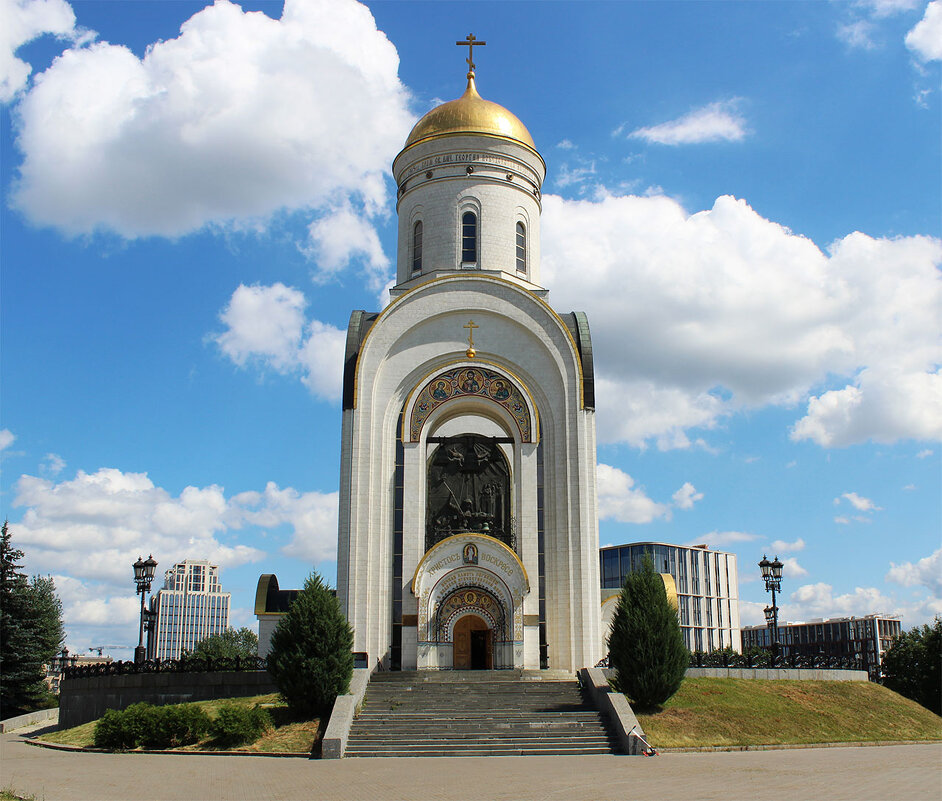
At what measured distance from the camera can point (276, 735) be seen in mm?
17344

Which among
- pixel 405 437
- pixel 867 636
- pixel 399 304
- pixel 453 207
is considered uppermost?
pixel 453 207

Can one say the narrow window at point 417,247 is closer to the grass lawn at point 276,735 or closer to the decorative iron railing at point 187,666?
the decorative iron railing at point 187,666

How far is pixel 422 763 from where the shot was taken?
1507 centimetres

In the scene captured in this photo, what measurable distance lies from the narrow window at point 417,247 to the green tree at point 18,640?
16.6 metres

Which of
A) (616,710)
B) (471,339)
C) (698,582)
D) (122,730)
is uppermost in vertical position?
(471,339)

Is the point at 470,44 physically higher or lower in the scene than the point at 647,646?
higher

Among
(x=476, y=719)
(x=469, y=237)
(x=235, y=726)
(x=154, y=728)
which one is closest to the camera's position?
(x=235, y=726)

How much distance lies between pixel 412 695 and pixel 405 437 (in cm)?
774

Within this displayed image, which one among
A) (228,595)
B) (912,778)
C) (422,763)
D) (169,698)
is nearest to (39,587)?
(169,698)

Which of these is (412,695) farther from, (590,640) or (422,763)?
(590,640)

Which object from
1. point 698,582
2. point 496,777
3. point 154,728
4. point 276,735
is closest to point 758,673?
point 496,777

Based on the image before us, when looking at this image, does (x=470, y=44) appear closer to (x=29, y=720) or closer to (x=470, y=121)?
(x=470, y=121)

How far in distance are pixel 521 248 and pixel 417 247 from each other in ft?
10.8

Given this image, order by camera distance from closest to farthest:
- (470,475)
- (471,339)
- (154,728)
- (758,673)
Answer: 1. (154,728)
2. (758,673)
3. (470,475)
4. (471,339)
